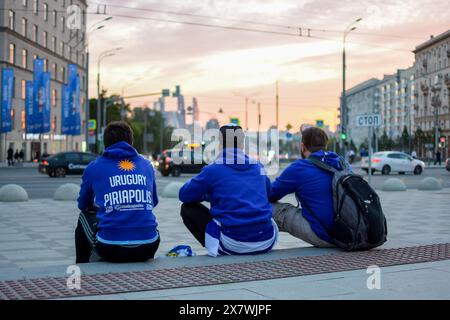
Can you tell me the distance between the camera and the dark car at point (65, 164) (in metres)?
34.5

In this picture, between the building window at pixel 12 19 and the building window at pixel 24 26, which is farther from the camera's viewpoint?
the building window at pixel 24 26

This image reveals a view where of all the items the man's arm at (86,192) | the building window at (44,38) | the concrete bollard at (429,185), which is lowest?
the concrete bollard at (429,185)

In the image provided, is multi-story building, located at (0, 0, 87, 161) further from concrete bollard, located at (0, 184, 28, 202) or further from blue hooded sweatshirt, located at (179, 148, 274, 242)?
blue hooded sweatshirt, located at (179, 148, 274, 242)

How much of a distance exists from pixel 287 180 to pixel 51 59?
68013 millimetres

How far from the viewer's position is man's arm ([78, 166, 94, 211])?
6090 mm

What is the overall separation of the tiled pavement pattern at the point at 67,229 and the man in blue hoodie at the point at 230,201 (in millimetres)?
1853

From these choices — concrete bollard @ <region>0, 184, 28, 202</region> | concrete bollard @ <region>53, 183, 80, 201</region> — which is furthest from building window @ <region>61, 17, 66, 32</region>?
concrete bollard @ <region>0, 184, 28, 202</region>

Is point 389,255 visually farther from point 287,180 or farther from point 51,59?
point 51,59

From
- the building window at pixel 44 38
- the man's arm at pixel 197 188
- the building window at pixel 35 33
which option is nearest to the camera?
the man's arm at pixel 197 188

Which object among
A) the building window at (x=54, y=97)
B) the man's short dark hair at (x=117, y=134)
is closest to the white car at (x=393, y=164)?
the man's short dark hair at (x=117, y=134)

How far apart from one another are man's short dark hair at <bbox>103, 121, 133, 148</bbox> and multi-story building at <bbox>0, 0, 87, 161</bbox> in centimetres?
4642

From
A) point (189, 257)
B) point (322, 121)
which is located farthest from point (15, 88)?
point (189, 257)

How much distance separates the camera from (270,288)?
199 inches
